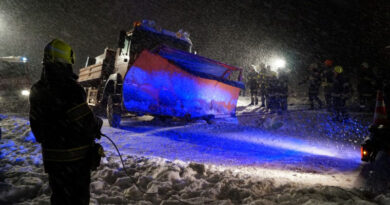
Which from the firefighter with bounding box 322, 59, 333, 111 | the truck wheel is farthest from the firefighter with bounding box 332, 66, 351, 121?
the truck wheel

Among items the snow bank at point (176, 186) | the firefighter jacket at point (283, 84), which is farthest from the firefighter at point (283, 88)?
the snow bank at point (176, 186)

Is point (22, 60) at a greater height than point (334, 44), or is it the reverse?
point (334, 44)

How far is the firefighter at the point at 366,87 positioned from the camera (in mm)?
7348

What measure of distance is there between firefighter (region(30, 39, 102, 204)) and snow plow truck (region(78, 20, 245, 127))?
153 inches

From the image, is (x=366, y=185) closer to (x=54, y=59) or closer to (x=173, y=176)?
(x=173, y=176)

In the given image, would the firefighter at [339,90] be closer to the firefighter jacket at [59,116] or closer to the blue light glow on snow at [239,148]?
the blue light glow on snow at [239,148]

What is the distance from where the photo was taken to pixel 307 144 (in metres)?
5.77

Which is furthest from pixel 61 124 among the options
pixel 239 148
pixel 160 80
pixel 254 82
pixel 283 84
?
pixel 254 82

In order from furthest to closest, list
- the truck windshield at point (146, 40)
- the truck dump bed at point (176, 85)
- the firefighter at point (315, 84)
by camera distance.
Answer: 1. the firefighter at point (315, 84)
2. the truck windshield at point (146, 40)
3. the truck dump bed at point (176, 85)

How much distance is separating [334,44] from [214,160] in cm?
1610

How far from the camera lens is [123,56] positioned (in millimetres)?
6766

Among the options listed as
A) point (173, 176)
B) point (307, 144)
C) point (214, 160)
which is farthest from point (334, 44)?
point (173, 176)

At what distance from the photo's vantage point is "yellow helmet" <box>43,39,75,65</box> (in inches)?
61.4

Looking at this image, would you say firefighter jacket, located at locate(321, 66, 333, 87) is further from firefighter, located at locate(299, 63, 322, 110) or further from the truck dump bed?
the truck dump bed
